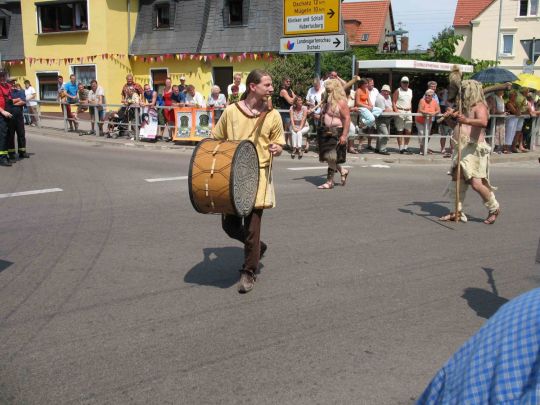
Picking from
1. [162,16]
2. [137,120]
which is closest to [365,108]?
[137,120]

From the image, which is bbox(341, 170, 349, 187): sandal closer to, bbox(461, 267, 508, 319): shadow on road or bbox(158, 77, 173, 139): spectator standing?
bbox(461, 267, 508, 319): shadow on road

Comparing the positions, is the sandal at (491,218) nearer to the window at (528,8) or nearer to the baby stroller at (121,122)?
the baby stroller at (121,122)

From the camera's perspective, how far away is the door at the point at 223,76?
87.9 ft

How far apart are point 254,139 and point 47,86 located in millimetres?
28663

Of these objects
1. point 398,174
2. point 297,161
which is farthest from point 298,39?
point 398,174

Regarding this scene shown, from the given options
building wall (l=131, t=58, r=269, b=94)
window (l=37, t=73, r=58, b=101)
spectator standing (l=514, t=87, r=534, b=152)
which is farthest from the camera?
window (l=37, t=73, r=58, b=101)

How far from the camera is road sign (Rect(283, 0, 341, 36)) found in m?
16.4

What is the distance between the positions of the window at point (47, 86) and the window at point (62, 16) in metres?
2.22

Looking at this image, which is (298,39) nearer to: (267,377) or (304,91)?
(304,91)

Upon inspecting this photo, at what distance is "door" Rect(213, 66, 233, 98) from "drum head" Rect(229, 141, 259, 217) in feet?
73.7

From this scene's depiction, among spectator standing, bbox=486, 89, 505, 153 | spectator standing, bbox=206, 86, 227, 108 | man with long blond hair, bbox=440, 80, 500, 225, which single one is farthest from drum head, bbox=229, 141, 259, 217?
spectator standing, bbox=206, 86, 227, 108

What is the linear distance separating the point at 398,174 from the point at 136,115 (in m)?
8.57

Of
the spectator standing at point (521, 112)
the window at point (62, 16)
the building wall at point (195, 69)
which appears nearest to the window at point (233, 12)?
the building wall at point (195, 69)

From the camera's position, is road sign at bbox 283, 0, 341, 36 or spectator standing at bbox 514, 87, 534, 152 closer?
spectator standing at bbox 514, 87, 534, 152
